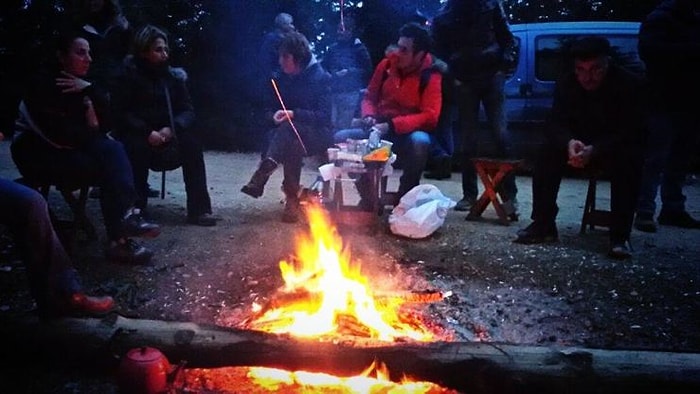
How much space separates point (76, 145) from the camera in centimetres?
442

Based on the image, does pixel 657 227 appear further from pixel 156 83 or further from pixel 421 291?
pixel 156 83

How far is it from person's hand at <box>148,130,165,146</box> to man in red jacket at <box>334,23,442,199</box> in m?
1.81

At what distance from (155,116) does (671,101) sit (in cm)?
479

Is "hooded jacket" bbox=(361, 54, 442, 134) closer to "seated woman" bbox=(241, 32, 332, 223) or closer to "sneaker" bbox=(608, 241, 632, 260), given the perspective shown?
"seated woman" bbox=(241, 32, 332, 223)

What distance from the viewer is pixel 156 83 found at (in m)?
5.59

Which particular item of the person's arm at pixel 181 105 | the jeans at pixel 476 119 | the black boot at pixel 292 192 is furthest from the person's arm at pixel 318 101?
the jeans at pixel 476 119

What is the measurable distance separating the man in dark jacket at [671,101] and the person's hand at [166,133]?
170 inches

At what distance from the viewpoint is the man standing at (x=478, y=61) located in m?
6.31

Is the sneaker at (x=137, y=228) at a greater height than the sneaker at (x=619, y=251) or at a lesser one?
greater

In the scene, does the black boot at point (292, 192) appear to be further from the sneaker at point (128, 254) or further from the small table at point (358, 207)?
the sneaker at point (128, 254)

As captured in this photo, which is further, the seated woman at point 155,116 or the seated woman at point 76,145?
the seated woman at point 155,116

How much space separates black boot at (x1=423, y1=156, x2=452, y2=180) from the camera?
8633 mm

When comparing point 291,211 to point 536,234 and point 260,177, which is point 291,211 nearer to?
point 260,177

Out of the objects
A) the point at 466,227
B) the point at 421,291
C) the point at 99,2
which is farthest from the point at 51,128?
the point at 466,227
